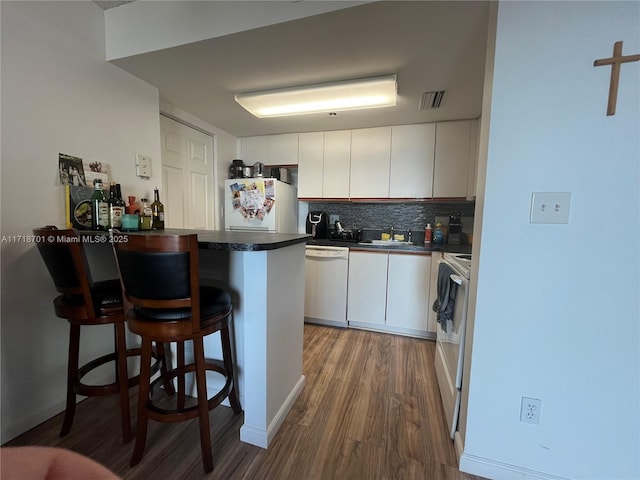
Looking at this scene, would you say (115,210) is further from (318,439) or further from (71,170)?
(318,439)

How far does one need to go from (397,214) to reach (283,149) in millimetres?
1534

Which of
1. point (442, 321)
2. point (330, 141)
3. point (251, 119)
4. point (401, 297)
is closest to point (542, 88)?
point (442, 321)

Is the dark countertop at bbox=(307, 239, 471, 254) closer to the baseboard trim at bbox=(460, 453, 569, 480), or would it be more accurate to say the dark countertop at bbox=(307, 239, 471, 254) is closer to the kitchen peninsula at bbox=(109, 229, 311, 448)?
the kitchen peninsula at bbox=(109, 229, 311, 448)

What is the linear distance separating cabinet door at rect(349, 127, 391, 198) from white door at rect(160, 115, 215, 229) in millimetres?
1605

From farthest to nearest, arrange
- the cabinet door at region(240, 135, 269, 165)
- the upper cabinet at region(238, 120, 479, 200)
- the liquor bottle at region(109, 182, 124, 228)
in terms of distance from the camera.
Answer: the cabinet door at region(240, 135, 269, 165) < the upper cabinet at region(238, 120, 479, 200) < the liquor bottle at region(109, 182, 124, 228)

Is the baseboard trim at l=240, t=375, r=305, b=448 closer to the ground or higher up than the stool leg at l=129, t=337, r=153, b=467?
closer to the ground

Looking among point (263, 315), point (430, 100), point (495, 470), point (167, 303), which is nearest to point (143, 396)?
point (167, 303)

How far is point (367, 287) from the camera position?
2672 mm

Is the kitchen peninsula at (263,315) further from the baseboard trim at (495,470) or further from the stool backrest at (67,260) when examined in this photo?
the baseboard trim at (495,470)

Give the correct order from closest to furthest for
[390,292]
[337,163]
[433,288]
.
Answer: [433,288], [390,292], [337,163]

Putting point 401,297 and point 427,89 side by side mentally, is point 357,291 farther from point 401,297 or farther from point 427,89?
point 427,89

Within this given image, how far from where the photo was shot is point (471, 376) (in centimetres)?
117

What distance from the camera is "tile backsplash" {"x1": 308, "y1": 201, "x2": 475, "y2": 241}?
289 centimetres

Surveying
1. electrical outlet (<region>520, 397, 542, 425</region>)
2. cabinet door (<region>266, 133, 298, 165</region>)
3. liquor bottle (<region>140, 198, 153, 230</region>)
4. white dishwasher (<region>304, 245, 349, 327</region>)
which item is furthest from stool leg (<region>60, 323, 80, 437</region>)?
cabinet door (<region>266, 133, 298, 165</region>)
